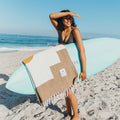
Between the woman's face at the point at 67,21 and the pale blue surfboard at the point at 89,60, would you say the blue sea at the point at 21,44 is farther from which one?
the woman's face at the point at 67,21

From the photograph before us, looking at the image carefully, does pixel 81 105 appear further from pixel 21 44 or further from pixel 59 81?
pixel 21 44

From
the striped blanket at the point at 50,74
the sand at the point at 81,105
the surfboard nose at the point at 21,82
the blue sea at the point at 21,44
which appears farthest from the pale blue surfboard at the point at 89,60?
the blue sea at the point at 21,44

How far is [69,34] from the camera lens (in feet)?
5.72

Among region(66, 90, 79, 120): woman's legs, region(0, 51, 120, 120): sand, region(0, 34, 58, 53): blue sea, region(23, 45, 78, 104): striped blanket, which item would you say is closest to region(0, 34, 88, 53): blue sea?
region(0, 34, 58, 53): blue sea

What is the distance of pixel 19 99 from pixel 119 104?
1833 millimetres

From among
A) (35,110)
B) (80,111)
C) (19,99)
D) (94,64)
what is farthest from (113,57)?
(19,99)

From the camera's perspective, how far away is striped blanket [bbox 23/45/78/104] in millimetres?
1614

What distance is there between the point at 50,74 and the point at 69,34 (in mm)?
581

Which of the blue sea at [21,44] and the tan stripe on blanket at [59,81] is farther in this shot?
the blue sea at [21,44]

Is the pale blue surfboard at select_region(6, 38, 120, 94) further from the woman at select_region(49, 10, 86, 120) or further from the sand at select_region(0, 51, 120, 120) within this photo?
the sand at select_region(0, 51, 120, 120)

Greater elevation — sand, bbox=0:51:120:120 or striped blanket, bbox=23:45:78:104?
striped blanket, bbox=23:45:78:104

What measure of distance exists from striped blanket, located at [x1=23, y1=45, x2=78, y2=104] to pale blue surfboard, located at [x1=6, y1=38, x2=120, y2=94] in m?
0.11

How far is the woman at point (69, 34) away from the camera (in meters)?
1.70

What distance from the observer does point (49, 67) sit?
5.56 ft
